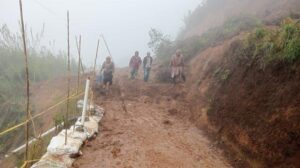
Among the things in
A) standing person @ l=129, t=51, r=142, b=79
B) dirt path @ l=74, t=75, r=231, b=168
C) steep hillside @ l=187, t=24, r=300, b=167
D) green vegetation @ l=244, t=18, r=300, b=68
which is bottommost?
dirt path @ l=74, t=75, r=231, b=168

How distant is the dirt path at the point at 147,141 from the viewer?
665 cm

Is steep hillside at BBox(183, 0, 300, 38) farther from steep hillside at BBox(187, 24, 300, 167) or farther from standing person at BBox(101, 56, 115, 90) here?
steep hillside at BBox(187, 24, 300, 167)

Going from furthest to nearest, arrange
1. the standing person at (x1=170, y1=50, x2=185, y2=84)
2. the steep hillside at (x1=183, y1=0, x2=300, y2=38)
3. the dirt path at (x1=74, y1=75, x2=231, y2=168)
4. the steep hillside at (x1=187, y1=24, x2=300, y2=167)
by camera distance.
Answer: the steep hillside at (x1=183, y1=0, x2=300, y2=38) → the standing person at (x1=170, y1=50, x2=185, y2=84) → the dirt path at (x1=74, y1=75, x2=231, y2=168) → the steep hillside at (x1=187, y1=24, x2=300, y2=167)

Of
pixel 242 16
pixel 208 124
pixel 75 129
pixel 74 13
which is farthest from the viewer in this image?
pixel 74 13

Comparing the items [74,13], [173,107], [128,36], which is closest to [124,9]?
[74,13]

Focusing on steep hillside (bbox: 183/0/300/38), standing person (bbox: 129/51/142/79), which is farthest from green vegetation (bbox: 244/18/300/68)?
steep hillside (bbox: 183/0/300/38)

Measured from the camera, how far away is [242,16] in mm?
17391

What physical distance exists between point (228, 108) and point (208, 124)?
87cm

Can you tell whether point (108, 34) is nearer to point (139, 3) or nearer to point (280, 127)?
point (139, 3)

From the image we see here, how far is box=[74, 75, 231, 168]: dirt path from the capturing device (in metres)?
6.65

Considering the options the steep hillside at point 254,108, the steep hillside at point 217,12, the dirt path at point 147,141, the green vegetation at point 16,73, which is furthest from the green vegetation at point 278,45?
the steep hillside at point 217,12

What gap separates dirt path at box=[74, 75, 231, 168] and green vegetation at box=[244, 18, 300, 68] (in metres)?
2.31

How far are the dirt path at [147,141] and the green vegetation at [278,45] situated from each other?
7.58 feet

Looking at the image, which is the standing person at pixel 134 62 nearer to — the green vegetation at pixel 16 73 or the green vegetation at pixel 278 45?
the green vegetation at pixel 16 73
